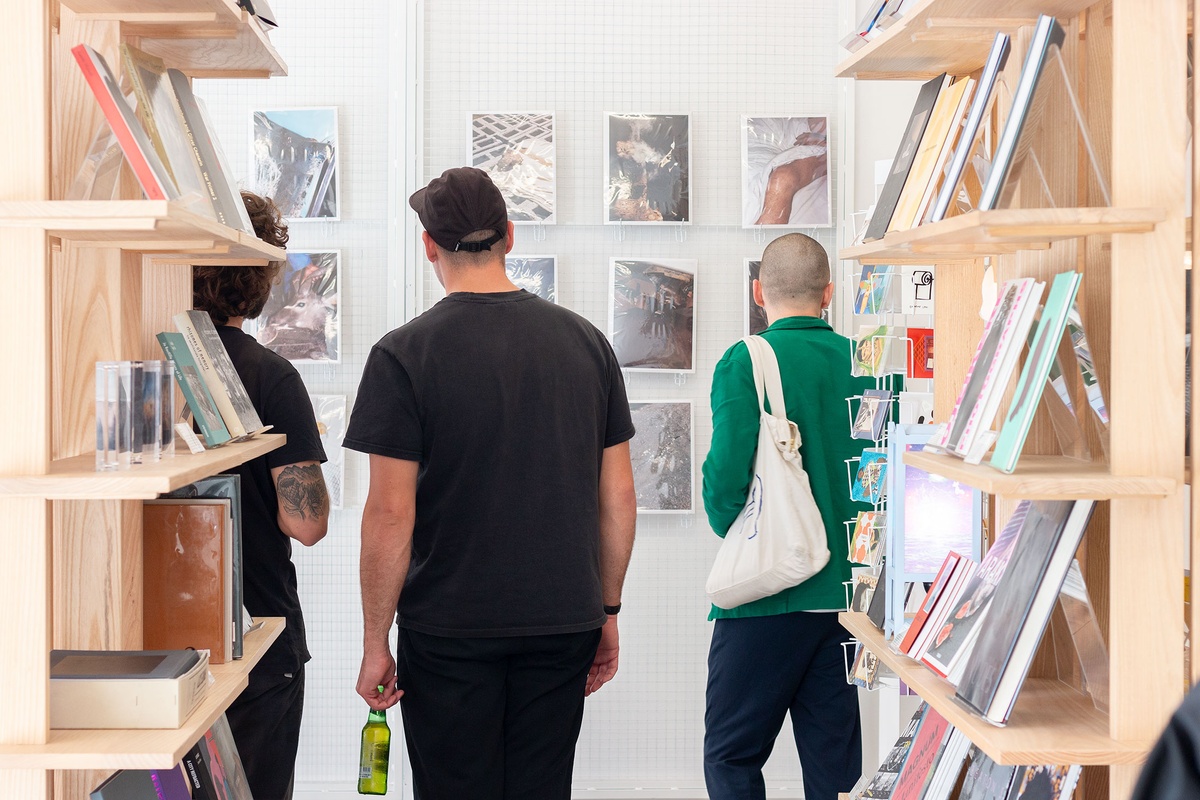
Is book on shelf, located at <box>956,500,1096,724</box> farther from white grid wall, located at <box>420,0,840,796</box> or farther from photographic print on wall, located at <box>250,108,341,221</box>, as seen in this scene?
photographic print on wall, located at <box>250,108,341,221</box>

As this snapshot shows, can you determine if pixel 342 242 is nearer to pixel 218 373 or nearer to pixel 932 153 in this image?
pixel 218 373

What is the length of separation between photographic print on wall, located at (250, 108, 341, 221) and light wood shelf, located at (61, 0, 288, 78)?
1.61m

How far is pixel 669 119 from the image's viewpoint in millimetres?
3861

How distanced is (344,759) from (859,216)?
2827 millimetres

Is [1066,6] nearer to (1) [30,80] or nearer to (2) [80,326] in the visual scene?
(1) [30,80]

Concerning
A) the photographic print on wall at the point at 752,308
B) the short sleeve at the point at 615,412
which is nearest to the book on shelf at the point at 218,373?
the short sleeve at the point at 615,412

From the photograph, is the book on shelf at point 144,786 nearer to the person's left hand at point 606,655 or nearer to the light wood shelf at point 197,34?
the person's left hand at point 606,655

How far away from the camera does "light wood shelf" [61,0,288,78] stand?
1735mm

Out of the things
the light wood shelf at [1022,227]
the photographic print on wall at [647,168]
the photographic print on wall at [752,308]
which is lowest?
the light wood shelf at [1022,227]

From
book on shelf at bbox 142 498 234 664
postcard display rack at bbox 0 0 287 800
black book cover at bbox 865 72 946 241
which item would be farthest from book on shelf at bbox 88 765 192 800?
black book cover at bbox 865 72 946 241

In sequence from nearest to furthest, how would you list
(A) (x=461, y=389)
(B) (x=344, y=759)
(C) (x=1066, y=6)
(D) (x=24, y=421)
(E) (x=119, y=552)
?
1. (D) (x=24, y=421)
2. (C) (x=1066, y=6)
3. (E) (x=119, y=552)
4. (A) (x=461, y=389)
5. (B) (x=344, y=759)

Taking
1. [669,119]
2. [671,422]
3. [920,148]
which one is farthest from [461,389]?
[669,119]

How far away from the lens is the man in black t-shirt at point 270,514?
2.27 m

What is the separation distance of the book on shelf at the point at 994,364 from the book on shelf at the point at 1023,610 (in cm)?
16
